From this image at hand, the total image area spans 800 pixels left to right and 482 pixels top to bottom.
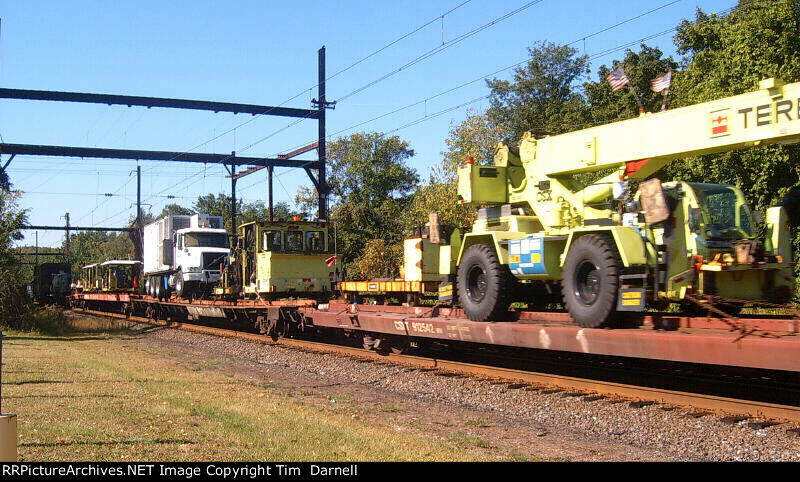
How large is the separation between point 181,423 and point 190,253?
730 inches

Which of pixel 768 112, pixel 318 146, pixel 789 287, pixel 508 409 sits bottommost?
pixel 508 409

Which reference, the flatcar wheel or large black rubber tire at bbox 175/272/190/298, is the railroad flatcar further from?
the flatcar wheel

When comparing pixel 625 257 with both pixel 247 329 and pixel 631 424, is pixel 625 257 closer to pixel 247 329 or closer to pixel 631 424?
pixel 631 424

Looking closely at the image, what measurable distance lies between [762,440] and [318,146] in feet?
80.2

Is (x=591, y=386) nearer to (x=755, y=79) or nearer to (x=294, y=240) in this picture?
(x=294, y=240)

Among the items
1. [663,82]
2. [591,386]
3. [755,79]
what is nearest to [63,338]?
[591,386]

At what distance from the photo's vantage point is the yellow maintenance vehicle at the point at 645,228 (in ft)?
25.9

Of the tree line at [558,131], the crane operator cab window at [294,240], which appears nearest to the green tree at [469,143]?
the tree line at [558,131]

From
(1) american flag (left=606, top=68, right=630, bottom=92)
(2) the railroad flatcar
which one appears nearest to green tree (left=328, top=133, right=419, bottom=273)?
(2) the railroad flatcar

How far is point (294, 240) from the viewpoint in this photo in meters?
19.9

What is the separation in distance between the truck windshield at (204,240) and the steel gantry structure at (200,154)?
3966mm
